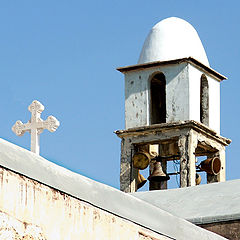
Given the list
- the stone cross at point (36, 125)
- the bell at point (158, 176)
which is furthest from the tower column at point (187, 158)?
the stone cross at point (36, 125)

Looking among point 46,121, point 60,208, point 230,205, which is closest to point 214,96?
point 230,205

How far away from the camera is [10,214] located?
9.09 meters

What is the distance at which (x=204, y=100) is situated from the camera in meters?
24.6

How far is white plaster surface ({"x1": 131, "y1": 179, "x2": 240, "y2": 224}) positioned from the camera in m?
15.1

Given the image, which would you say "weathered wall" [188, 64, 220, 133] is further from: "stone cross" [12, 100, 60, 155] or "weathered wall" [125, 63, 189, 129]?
"stone cross" [12, 100, 60, 155]

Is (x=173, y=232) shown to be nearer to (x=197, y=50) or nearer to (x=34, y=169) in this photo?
(x=34, y=169)

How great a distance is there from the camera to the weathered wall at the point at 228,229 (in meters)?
14.8

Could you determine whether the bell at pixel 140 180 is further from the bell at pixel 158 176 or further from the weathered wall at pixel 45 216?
the weathered wall at pixel 45 216

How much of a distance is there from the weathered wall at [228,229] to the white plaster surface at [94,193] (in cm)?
272

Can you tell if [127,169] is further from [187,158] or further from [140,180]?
[187,158]

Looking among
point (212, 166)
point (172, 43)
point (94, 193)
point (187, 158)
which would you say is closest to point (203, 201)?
point (94, 193)

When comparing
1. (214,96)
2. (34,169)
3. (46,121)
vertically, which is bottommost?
(34,169)

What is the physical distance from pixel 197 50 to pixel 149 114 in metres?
1.99

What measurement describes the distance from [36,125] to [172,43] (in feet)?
43.4
